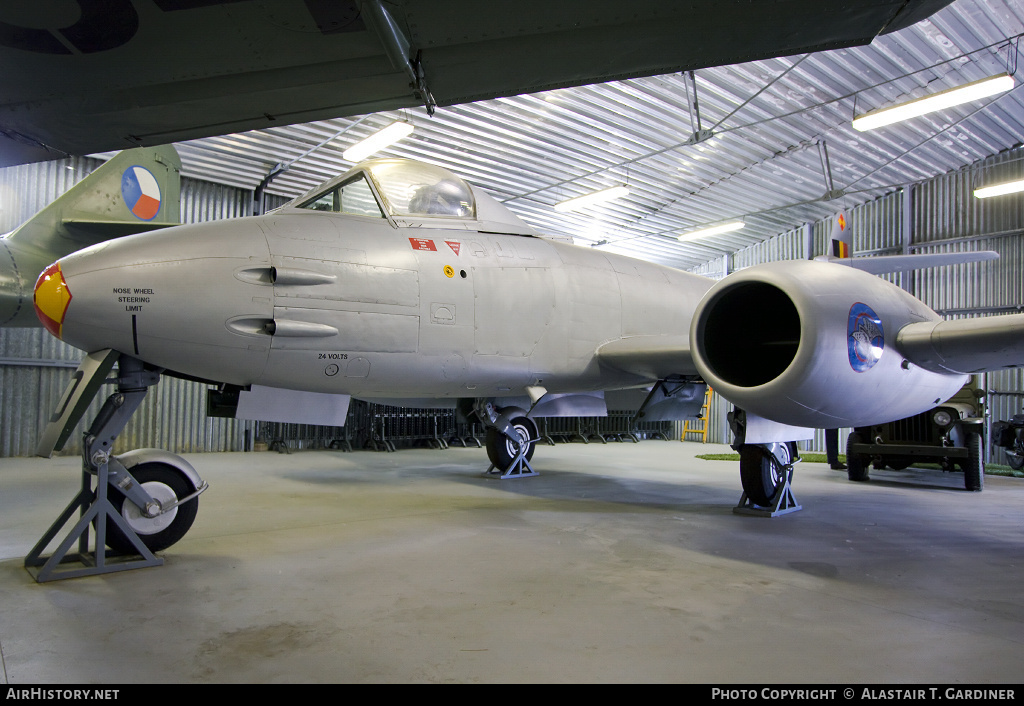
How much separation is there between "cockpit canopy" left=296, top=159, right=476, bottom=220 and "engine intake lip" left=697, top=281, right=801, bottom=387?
2.65m

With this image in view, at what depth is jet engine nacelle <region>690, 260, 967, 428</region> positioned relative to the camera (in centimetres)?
397

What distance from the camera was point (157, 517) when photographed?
13.1ft

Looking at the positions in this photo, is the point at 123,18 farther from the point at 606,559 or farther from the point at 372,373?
the point at 606,559

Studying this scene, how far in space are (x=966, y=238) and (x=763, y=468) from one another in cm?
1222

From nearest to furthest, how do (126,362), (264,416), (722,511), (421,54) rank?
(421,54) < (126,362) < (264,416) < (722,511)

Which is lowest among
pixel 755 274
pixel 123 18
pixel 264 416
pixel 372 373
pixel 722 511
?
pixel 722 511

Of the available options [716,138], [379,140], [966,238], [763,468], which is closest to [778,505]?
[763,468]

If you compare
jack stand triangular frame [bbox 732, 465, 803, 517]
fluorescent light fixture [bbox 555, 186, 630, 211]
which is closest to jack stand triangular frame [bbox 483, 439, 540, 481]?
jack stand triangular frame [bbox 732, 465, 803, 517]

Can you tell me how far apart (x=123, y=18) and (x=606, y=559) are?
388 cm

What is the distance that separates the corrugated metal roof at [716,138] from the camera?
9.72 meters

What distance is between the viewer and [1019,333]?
12.8ft

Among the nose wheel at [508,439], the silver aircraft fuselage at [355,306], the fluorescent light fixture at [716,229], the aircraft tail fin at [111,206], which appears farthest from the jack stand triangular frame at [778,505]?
the fluorescent light fixture at [716,229]
